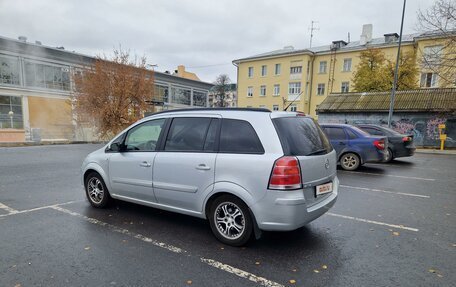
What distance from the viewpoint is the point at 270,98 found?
43.5 meters

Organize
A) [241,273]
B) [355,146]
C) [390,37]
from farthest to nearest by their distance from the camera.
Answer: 1. [390,37]
2. [355,146]
3. [241,273]

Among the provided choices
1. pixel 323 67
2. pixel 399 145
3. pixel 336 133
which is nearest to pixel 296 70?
pixel 323 67

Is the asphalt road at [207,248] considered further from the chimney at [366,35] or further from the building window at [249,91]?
the building window at [249,91]

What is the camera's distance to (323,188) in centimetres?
355

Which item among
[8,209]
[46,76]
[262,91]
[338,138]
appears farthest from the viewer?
[262,91]

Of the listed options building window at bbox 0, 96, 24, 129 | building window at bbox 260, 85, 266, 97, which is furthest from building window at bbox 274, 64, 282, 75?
building window at bbox 0, 96, 24, 129

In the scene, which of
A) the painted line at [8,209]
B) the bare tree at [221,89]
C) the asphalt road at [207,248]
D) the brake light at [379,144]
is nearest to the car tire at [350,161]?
the brake light at [379,144]

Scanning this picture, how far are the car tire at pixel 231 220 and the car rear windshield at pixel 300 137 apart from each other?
917mm

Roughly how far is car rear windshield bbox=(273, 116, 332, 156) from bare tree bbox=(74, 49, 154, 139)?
20.6 m

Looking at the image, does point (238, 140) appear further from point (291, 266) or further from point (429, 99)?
point (429, 99)

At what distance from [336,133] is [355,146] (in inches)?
32.7

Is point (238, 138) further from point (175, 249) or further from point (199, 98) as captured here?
point (199, 98)

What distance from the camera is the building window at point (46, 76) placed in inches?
1179

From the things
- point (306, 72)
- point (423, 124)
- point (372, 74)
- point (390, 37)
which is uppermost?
point (390, 37)
